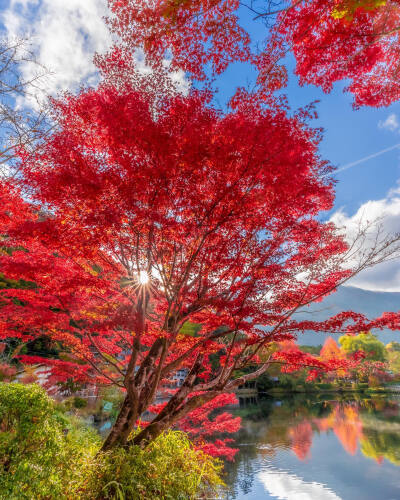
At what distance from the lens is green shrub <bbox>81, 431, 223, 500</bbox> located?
162 inches

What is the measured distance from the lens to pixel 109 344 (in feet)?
29.5

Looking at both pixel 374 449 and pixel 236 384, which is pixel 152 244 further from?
pixel 374 449

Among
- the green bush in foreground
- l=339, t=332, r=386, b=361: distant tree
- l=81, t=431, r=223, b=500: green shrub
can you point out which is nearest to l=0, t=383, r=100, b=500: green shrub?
the green bush in foreground

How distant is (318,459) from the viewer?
11.3m

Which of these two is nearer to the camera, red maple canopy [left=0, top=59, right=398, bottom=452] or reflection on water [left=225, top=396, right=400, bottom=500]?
red maple canopy [left=0, top=59, right=398, bottom=452]

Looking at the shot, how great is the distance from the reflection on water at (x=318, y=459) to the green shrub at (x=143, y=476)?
467 centimetres

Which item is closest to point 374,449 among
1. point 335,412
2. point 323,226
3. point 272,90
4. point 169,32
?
point 335,412

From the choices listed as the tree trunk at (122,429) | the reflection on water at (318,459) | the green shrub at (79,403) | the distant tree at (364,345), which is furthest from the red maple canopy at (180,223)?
the distant tree at (364,345)

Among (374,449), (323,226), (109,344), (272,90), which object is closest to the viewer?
(272,90)

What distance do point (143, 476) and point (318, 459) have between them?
10.1m

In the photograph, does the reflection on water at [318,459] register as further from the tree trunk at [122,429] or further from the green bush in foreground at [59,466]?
the tree trunk at [122,429]

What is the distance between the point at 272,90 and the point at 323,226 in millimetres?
2788

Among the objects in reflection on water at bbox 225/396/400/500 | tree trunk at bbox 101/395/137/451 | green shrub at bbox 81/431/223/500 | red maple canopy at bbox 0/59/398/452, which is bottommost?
reflection on water at bbox 225/396/400/500

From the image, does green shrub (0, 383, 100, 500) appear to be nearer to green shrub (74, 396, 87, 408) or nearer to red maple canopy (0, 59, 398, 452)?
red maple canopy (0, 59, 398, 452)
